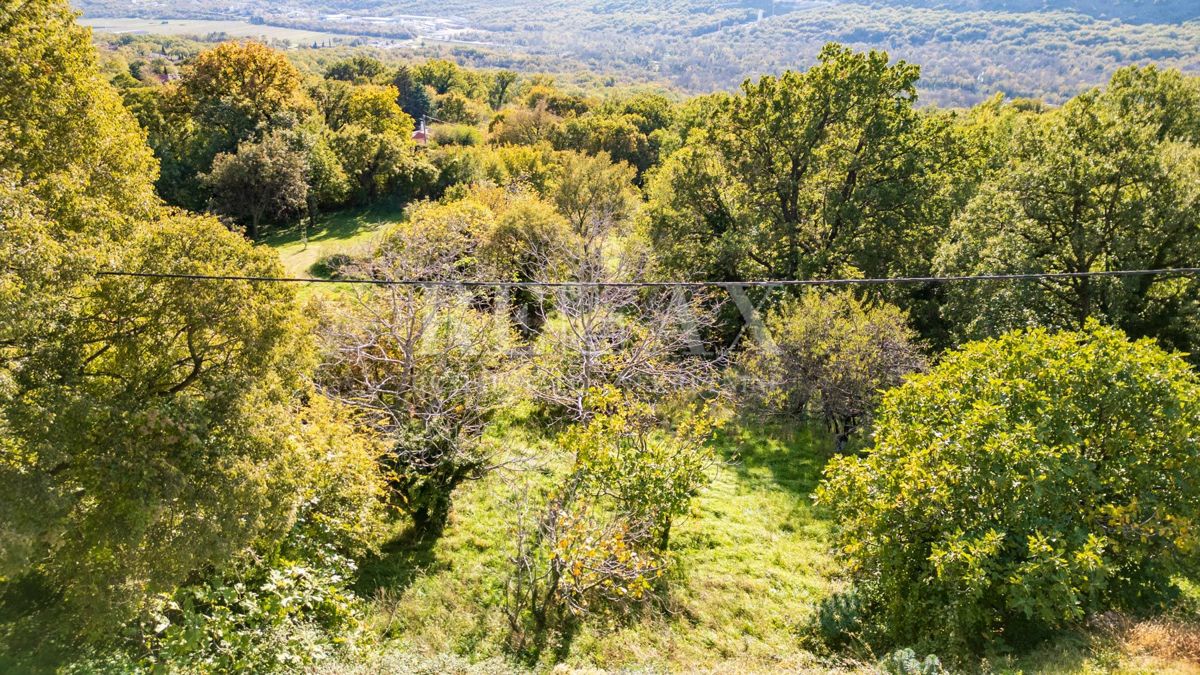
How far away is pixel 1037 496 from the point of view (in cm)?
646

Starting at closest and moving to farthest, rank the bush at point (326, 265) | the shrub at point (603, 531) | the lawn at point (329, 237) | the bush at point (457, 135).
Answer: the shrub at point (603, 531)
the bush at point (326, 265)
the lawn at point (329, 237)
the bush at point (457, 135)

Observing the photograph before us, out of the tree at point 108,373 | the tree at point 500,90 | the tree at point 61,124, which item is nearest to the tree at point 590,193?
the tree at point 61,124

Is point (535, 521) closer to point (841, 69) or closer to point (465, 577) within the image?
point (465, 577)

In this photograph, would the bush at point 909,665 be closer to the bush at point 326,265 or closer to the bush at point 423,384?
the bush at point 423,384

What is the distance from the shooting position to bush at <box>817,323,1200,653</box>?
20.8 feet

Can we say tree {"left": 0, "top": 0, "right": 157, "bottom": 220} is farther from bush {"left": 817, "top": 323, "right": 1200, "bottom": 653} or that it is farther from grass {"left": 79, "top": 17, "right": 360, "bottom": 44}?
grass {"left": 79, "top": 17, "right": 360, "bottom": 44}

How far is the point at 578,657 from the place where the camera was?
7980mm

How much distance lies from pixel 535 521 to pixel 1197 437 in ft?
27.8

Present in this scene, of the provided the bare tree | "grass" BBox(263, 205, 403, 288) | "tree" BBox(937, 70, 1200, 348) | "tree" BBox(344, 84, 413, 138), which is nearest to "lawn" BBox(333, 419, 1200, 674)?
the bare tree

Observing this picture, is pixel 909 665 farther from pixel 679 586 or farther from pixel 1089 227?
pixel 1089 227

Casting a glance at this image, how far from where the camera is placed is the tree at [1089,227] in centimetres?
1348

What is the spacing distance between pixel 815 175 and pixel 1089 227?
6.99 m

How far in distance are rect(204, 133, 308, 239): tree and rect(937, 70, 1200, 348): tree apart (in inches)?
1149

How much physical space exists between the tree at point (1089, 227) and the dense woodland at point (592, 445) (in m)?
0.08
